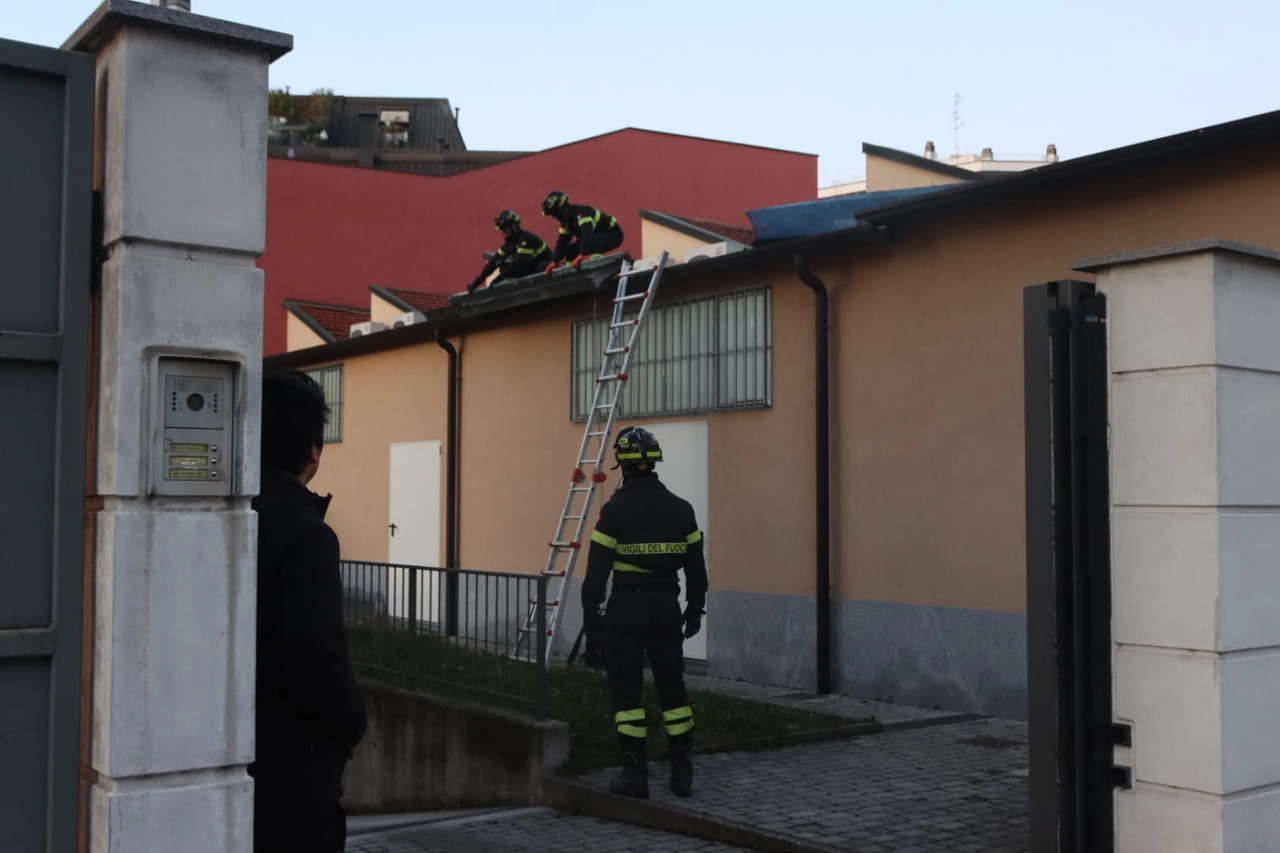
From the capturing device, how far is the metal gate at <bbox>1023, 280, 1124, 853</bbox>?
560cm

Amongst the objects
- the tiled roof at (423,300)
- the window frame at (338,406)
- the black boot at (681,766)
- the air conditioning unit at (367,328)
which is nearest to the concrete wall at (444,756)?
the black boot at (681,766)

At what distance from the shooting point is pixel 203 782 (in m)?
3.50

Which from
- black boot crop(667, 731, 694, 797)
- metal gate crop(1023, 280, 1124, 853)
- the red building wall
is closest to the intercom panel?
metal gate crop(1023, 280, 1124, 853)

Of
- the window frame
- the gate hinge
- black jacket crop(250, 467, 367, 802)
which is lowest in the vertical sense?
the gate hinge

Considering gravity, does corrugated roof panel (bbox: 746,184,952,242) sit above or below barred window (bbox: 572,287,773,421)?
above

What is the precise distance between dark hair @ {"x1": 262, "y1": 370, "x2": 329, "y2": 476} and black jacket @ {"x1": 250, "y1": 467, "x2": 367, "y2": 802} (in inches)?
2.0

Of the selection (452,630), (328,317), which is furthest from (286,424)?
(328,317)

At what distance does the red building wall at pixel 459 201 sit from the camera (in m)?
29.5

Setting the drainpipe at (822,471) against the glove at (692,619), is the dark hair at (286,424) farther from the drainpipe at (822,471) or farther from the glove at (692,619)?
the drainpipe at (822,471)

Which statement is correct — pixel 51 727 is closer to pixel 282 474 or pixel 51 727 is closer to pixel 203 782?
pixel 203 782

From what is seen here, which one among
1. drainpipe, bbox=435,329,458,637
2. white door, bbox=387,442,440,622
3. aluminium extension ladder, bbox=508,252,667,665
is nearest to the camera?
aluminium extension ladder, bbox=508,252,667,665

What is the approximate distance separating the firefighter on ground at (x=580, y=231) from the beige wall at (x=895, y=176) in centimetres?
418

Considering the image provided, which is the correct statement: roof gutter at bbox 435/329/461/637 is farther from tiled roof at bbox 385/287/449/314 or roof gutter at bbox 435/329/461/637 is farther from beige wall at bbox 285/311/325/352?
beige wall at bbox 285/311/325/352

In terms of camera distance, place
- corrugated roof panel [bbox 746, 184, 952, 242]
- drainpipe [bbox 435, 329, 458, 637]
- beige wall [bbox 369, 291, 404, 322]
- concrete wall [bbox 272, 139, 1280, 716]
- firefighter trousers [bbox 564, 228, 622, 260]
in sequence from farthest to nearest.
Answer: beige wall [bbox 369, 291, 404, 322] → drainpipe [bbox 435, 329, 458, 637] → firefighter trousers [bbox 564, 228, 622, 260] → corrugated roof panel [bbox 746, 184, 952, 242] → concrete wall [bbox 272, 139, 1280, 716]
